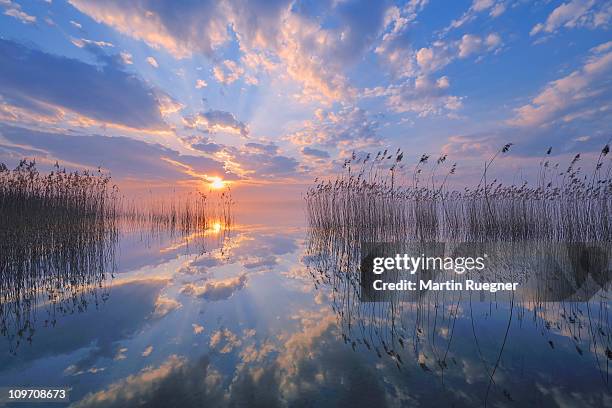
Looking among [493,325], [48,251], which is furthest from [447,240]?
[48,251]

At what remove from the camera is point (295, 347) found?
3656 millimetres

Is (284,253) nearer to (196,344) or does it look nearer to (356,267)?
(356,267)

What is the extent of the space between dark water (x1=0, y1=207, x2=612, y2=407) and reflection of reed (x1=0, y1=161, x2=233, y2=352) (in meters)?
0.07

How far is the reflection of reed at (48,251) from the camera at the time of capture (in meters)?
4.89

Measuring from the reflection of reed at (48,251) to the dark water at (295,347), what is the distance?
0.23 ft

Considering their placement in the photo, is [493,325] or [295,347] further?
[493,325]

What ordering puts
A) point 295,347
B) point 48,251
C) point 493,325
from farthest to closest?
point 48,251
point 493,325
point 295,347

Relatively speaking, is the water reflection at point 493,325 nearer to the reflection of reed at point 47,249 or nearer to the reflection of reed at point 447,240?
the reflection of reed at point 447,240

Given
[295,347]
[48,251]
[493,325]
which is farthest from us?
[48,251]

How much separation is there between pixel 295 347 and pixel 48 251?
8282 mm

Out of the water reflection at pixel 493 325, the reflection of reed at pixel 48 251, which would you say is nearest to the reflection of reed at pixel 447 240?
the water reflection at pixel 493 325

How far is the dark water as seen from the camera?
275 centimetres

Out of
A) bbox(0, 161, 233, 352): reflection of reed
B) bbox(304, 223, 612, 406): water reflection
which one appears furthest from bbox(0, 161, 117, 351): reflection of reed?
bbox(304, 223, 612, 406): water reflection

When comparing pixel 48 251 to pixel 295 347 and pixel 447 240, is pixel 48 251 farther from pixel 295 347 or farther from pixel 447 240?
pixel 447 240
